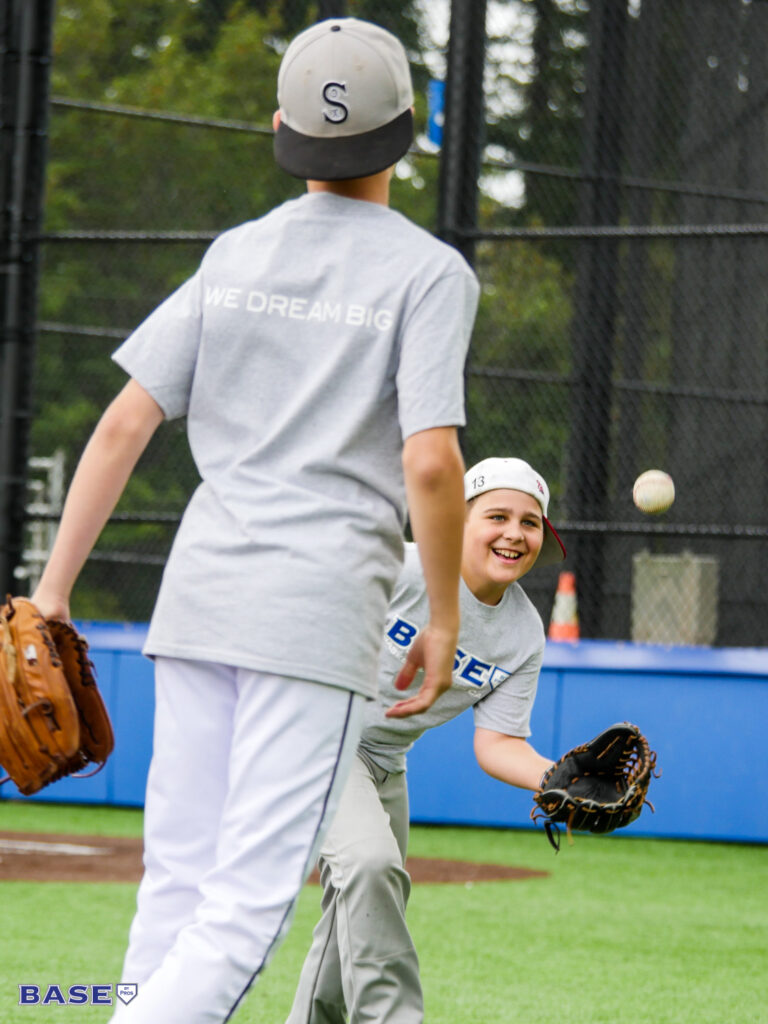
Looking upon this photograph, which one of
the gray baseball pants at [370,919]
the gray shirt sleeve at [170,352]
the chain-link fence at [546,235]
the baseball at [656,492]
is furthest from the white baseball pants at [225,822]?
the chain-link fence at [546,235]

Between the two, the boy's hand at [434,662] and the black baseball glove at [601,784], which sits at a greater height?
the boy's hand at [434,662]

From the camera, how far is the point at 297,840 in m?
2.17

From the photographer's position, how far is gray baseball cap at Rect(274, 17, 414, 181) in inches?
89.5

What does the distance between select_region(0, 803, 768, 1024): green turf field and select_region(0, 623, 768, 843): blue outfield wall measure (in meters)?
0.35

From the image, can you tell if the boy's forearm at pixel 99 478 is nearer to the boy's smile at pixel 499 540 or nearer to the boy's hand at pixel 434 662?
the boy's hand at pixel 434 662

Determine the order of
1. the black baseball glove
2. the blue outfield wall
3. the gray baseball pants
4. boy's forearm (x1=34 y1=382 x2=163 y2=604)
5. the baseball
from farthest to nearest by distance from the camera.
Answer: the blue outfield wall
the baseball
the gray baseball pants
the black baseball glove
boy's forearm (x1=34 y1=382 x2=163 y2=604)

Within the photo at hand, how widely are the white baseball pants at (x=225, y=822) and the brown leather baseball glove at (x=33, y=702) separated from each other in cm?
17

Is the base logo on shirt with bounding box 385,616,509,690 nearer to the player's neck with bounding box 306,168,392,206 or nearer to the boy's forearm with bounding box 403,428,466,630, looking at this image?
the boy's forearm with bounding box 403,428,466,630

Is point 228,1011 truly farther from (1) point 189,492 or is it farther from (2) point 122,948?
(1) point 189,492

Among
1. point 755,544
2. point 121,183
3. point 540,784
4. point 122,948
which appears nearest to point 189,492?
point 121,183

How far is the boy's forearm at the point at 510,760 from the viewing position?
10.4ft

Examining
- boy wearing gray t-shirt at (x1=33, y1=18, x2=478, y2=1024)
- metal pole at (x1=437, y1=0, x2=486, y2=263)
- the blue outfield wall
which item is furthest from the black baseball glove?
metal pole at (x1=437, y1=0, x2=486, y2=263)

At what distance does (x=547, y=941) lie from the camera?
5.03 metres

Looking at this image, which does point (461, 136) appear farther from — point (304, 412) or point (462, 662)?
point (304, 412)
